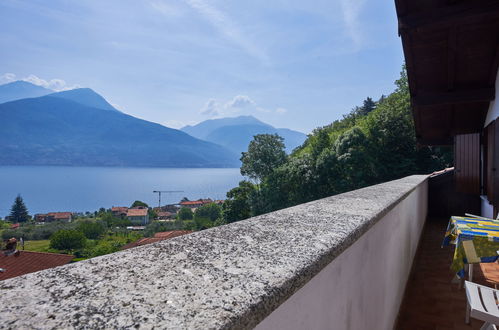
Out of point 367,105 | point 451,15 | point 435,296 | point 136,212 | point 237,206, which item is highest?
point 367,105

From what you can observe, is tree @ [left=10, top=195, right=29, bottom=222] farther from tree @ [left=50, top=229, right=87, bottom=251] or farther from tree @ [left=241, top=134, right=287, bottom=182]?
tree @ [left=241, top=134, right=287, bottom=182]

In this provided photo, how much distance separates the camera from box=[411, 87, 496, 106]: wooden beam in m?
5.09

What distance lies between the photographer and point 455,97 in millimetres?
5285

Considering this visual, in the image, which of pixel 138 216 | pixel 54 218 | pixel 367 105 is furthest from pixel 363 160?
pixel 54 218

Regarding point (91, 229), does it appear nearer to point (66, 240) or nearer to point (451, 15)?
point (66, 240)

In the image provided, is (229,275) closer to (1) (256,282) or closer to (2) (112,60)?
(1) (256,282)

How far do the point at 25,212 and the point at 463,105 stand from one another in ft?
327

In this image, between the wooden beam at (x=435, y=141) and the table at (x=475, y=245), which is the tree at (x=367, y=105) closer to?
the wooden beam at (x=435, y=141)

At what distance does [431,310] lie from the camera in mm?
2988

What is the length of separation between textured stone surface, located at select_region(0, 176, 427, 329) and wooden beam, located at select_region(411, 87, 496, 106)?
18.2 ft

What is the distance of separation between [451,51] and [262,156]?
42580mm

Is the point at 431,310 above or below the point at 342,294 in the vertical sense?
below

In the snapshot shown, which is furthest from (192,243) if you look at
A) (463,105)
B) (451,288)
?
(463,105)

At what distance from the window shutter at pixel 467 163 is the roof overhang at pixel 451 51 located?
0.76m
